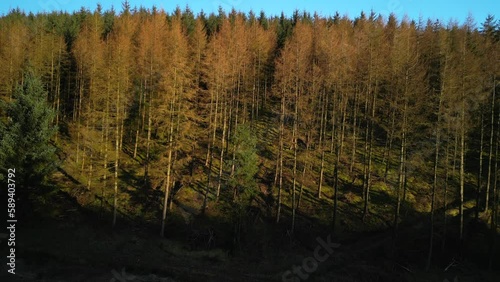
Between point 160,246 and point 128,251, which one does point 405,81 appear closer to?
point 160,246

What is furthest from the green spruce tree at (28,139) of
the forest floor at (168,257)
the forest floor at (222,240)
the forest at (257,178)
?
the forest floor at (168,257)

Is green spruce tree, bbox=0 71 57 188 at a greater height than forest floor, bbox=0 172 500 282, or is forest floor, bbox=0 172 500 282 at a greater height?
green spruce tree, bbox=0 71 57 188

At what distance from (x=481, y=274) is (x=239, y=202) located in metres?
15.4

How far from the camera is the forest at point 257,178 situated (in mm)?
20859

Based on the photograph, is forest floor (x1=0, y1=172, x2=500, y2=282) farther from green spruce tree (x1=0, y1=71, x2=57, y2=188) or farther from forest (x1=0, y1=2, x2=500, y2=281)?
green spruce tree (x1=0, y1=71, x2=57, y2=188)

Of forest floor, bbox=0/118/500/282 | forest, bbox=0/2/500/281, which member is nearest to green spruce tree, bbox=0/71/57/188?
forest, bbox=0/2/500/281

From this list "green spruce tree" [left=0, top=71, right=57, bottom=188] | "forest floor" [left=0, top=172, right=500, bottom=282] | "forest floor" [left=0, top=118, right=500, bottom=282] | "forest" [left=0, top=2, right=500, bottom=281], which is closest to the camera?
"forest floor" [left=0, top=172, right=500, bottom=282]

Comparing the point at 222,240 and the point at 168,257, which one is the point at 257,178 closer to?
the point at 222,240

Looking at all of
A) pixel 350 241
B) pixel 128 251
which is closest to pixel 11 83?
pixel 128 251

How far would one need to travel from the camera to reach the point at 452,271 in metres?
20.5

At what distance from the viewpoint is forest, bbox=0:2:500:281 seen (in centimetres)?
2086

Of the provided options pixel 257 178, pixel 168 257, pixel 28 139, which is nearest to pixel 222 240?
pixel 168 257

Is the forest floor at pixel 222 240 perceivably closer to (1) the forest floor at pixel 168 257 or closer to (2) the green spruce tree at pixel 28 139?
(1) the forest floor at pixel 168 257

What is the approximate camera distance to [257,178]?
3095cm
